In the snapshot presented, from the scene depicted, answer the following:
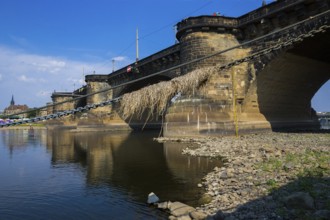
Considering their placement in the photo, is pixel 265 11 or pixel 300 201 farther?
pixel 265 11

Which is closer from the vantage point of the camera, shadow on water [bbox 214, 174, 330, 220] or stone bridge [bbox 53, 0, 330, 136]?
shadow on water [bbox 214, 174, 330, 220]

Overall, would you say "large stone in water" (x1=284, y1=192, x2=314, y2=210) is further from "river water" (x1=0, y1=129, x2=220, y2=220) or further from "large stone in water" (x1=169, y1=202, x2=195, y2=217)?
"river water" (x1=0, y1=129, x2=220, y2=220)

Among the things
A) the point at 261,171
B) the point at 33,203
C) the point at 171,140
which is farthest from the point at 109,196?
the point at 171,140

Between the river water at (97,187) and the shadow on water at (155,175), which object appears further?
the shadow on water at (155,175)

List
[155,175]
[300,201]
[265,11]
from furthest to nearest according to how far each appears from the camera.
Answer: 1. [265,11]
2. [155,175]
3. [300,201]

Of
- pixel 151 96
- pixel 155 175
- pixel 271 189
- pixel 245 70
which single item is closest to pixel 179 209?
pixel 271 189

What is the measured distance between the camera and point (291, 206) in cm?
486

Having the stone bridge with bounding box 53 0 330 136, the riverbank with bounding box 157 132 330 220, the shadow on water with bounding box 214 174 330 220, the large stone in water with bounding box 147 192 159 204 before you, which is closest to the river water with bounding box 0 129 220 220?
the large stone in water with bounding box 147 192 159 204

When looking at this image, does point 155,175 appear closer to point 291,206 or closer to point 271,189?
point 271,189

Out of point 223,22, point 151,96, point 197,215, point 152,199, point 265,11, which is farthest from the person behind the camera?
point 223,22

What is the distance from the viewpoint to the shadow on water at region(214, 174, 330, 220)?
15.0 ft

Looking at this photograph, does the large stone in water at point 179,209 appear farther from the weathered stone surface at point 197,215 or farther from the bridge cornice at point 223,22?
the bridge cornice at point 223,22

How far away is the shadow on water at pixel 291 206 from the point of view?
456 centimetres

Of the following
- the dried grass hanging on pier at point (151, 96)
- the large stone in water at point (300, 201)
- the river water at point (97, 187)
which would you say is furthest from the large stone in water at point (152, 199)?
the dried grass hanging on pier at point (151, 96)
